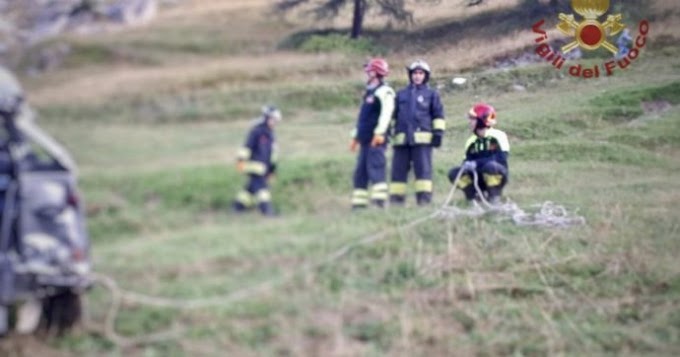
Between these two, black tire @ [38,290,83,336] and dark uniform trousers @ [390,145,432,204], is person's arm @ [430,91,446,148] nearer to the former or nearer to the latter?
dark uniform trousers @ [390,145,432,204]

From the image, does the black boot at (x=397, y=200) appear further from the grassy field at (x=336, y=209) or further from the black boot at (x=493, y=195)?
the black boot at (x=493, y=195)

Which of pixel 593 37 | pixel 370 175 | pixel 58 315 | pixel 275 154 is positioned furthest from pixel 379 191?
pixel 593 37

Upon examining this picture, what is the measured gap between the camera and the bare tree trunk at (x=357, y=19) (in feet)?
21.0

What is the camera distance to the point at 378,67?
621 centimetres

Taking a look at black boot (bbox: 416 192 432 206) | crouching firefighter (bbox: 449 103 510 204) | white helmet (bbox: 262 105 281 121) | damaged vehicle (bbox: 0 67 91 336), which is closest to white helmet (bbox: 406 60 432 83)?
crouching firefighter (bbox: 449 103 510 204)

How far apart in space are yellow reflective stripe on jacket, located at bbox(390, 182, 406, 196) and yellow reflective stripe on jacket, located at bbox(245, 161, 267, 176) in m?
1.08

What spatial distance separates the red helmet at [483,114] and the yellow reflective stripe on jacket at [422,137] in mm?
442

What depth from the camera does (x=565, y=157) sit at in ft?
23.7

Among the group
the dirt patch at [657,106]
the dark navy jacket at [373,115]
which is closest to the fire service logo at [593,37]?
the dirt patch at [657,106]

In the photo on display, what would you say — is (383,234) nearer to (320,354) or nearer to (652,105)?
(320,354)

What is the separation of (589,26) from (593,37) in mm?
80

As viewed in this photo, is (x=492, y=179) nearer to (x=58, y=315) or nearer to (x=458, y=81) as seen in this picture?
(x=458, y=81)

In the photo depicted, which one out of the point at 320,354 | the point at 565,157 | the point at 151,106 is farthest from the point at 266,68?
the point at 565,157

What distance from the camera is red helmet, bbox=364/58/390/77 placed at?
620cm
